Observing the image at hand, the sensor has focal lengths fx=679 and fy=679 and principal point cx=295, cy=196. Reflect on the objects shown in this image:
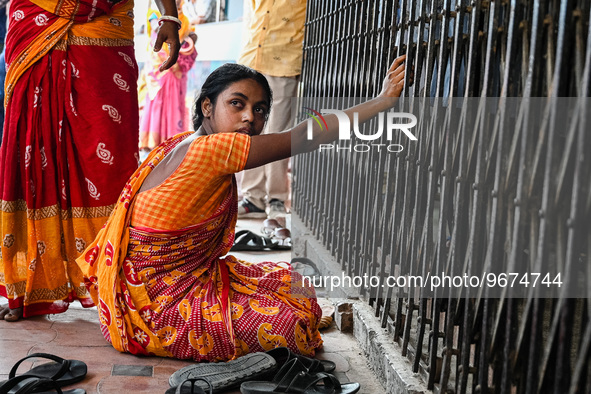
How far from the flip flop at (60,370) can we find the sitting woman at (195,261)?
0.26 metres

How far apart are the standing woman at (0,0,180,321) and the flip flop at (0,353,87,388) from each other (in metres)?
0.77

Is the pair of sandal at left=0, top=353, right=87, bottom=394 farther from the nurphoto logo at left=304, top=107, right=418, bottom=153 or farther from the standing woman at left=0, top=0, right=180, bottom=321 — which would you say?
the nurphoto logo at left=304, top=107, right=418, bottom=153

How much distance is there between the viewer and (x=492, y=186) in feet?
6.24

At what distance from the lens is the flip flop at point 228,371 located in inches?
97.8

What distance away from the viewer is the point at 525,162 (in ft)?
5.49

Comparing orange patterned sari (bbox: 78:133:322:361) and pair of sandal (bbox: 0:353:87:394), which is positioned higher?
orange patterned sari (bbox: 78:133:322:361)

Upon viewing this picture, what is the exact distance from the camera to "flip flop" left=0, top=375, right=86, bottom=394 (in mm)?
2287

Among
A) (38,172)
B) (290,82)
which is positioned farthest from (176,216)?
(290,82)

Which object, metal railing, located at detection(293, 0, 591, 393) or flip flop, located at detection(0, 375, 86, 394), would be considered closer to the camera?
metal railing, located at detection(293, 0, 591, 393)

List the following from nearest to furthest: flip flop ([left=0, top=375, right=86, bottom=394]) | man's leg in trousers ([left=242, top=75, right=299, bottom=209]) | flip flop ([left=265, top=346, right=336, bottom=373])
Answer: flip flop ([left=0, top=375, right=86, bottom=394]) → flip flop ([left=265, top=346, right=336, bottom=373]) → man's leg in trousers ([left=242, top=75, right=299, bottom=209])

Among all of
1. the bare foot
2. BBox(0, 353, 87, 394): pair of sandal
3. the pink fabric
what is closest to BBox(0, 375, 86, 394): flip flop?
BBox(0, 353, 87, 394): pair of sandal

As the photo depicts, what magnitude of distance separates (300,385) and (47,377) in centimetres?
88

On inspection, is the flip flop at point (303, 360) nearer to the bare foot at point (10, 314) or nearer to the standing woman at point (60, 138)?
the standing woman at point (60, 138)

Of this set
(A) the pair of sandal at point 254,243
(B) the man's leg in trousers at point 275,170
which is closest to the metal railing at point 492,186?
(A) the pair of sandal at point 254,243
